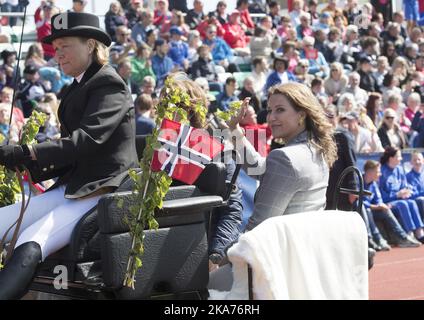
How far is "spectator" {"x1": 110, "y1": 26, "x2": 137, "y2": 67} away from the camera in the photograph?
1523 cm

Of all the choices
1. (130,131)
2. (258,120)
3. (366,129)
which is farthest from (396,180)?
(130,131)

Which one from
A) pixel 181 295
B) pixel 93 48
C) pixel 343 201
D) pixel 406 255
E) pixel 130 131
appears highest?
pixel 93 48

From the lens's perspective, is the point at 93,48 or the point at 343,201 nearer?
the point at 93,48

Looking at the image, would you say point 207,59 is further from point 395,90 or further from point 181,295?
point 181,295

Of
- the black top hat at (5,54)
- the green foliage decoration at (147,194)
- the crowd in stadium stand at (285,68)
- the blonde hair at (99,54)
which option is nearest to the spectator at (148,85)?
the crowd in stadium stand at (285,68)

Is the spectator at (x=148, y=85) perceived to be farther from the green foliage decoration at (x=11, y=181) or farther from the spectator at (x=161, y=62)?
the green foliage decoration at (x=11, y=181)

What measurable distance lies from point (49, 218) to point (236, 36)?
47.8 feet

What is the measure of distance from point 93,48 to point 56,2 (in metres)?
10.6

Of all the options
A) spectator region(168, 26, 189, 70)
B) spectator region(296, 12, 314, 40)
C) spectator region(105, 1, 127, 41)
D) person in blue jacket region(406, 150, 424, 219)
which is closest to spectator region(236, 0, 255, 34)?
spectator region(296, 12, 314, 40)

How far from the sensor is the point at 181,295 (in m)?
4.78

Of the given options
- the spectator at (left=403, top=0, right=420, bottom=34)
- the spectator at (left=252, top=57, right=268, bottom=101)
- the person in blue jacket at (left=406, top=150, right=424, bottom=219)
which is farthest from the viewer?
the spectator at (left=403, top=0, right=420, bottom=34)

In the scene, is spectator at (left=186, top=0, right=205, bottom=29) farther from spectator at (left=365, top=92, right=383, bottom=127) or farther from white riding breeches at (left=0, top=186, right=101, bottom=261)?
white riding breeches at (left=0, top=186, right=101, bottom=261)

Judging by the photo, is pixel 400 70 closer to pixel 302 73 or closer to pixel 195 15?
pixel 302 73

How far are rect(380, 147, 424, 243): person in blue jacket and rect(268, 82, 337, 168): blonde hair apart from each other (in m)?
7.88
